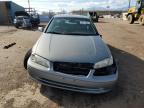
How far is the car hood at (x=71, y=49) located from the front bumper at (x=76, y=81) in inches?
11.3

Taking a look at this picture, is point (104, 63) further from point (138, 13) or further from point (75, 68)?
point (138, 13)

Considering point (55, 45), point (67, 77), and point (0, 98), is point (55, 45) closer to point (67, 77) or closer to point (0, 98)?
point (67, 77)

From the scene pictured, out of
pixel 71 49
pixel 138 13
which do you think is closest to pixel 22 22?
pixel 138 13

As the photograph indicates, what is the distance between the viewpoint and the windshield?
5.44 metres

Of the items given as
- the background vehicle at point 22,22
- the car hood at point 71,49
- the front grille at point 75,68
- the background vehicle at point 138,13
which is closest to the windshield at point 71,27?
the car hood at point 71,49

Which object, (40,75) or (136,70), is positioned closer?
(40,75)

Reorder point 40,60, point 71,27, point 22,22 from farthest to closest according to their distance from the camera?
1. point 22,22
2. point 71,27
3. point 40,60

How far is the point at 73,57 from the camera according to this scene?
3863 millimetres

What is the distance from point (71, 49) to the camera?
4.22 m

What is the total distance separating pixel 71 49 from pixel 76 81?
2.72 ft

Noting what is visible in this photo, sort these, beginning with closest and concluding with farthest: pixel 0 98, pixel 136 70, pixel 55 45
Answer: pixel 0 98 → pixel 55 45 → pixel 136 70

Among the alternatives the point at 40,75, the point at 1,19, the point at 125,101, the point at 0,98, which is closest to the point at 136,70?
the point at 125,101

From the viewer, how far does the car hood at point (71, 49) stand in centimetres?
386

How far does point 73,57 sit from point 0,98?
1.66 meters
